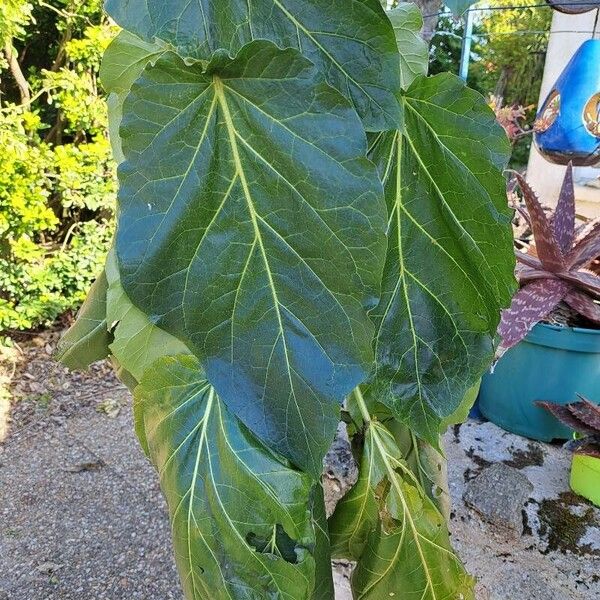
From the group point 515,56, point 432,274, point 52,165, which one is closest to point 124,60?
point 432,274

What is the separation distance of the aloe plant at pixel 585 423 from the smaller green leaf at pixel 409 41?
118 centimetres

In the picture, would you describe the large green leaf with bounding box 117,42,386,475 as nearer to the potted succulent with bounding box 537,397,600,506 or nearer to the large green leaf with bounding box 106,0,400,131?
the large green leaf with bounding box 106,0,400,131

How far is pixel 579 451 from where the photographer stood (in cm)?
149

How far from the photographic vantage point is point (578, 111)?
1835mm

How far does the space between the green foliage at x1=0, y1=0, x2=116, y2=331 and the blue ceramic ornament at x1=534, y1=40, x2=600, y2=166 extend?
1670mm

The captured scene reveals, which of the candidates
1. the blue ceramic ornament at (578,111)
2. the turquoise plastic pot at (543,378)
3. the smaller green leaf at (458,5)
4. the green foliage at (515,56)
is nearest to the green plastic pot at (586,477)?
the turquoise plastic pot at (543,378)

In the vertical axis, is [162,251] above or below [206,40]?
below

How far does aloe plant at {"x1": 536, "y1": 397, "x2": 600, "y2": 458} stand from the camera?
4.87 ft

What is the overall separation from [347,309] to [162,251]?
123 mm

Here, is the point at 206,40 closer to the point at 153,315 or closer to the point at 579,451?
the point at 153,315

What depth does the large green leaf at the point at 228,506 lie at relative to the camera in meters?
0.50

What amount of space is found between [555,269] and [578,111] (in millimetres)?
494

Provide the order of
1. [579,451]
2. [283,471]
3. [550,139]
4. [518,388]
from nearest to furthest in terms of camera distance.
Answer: [283,471], [579,451], [518,388], [550,139]

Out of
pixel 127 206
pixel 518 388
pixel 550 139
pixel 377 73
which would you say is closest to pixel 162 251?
pixel 127 206
